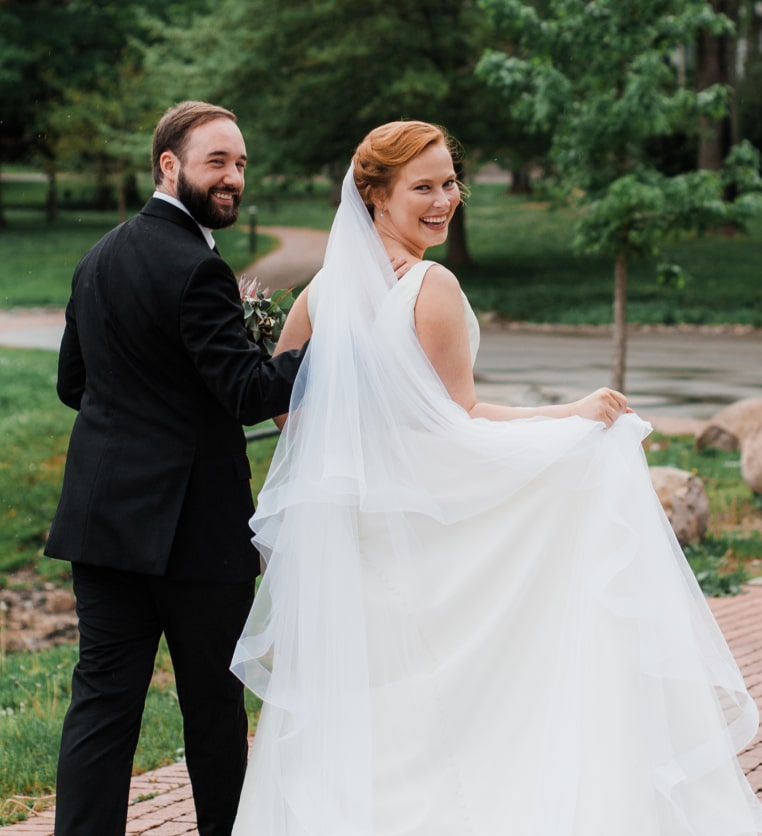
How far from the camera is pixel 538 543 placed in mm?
3482

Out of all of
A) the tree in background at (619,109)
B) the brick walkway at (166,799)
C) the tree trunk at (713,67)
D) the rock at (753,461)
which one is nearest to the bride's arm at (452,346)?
the brick walkway at (166,799)

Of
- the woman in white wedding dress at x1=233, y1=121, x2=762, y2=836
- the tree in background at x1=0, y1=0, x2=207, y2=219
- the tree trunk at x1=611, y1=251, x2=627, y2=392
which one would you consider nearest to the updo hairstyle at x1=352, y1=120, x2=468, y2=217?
the woman in white wedding dress at x1=233, y1=121, x2=762, y2=836

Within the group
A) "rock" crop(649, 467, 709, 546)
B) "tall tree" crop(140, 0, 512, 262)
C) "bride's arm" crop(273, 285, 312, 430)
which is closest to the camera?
"bride's arm" crop(273, 285, 312, 430)

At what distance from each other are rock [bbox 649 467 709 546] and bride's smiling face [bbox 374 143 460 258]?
4.96 meters

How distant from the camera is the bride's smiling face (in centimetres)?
358

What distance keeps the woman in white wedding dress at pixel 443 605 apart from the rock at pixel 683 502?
188 inches

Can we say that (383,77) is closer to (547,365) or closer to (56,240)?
(547,365)

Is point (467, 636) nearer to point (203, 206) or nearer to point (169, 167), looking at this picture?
point (203, 206)

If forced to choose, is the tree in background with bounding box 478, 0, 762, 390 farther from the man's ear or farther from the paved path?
the man's ear

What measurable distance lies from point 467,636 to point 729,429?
871 centimetres

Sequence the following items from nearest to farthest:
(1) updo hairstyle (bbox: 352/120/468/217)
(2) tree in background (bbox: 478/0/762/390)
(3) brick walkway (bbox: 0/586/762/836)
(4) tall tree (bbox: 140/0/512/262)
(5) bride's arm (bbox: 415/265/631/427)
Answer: (5) bride's arm (bbox: 415/265/631/427) < (1) updo hairstyle (bbox: 352/120/468/217) < (3) brick walkway (bbox: 0/586/762/836) < (2) tree in background (bbox: 478/0/762/390) < (4) tall tree (bbox: 140/0/512/262)

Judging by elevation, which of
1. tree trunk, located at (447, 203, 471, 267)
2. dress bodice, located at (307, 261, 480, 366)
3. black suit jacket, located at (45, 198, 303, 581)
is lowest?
tree trunk, located at (447, 203, 471, 267)

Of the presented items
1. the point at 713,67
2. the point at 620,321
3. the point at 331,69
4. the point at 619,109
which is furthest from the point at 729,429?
the point at 713,67

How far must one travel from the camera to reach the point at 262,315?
11.9 feet
